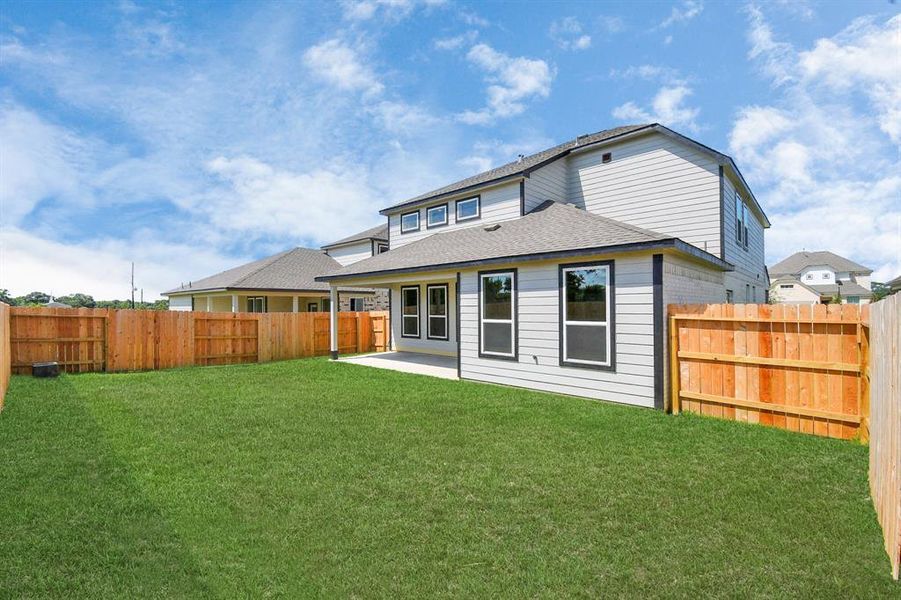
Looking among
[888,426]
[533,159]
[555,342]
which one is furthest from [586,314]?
[533,159]

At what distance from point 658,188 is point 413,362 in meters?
8.81

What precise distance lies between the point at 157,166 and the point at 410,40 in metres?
10.7

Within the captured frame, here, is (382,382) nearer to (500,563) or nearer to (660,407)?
(660,407)

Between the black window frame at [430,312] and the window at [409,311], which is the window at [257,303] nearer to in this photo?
the window at [409,311]

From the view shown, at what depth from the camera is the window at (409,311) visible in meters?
15.1

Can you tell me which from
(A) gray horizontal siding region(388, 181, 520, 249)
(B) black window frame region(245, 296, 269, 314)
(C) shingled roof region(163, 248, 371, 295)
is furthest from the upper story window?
(B) black window frame region(245, 296, 269, 314)

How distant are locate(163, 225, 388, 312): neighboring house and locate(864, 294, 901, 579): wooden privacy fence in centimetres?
1733

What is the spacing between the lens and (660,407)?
22.4 ft

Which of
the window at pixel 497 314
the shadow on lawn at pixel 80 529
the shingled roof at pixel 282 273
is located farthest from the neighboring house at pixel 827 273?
the shadow on lawn at pixel 80 529

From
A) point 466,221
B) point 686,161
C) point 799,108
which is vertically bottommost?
point 466,221

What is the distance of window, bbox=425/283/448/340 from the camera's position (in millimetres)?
14188

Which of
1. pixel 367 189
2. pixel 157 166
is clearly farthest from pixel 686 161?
pixel 157 166

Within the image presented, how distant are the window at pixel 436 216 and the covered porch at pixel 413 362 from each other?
4807 mm

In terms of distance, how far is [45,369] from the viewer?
31.9 ft
